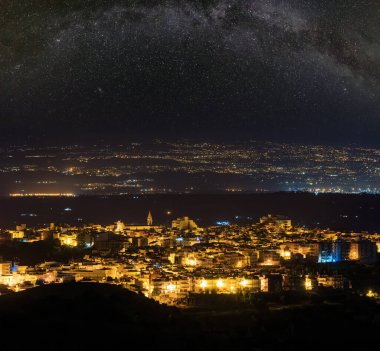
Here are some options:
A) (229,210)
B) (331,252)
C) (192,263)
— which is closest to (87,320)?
(192,263)

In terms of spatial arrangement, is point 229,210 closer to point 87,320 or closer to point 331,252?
point 331,252

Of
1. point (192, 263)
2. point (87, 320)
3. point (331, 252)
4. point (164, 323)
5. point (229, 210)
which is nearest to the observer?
point (87, 320)

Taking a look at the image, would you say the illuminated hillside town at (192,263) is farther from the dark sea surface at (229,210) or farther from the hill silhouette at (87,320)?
the dark sea surface at (229,210)

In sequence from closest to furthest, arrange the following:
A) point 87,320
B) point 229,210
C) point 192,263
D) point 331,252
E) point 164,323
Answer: point 87,320 → point 164,323 → point 192,263 → point 331,252 → point 229,210

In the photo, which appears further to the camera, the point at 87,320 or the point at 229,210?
the point at 229,210

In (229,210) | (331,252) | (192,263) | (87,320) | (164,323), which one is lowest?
(164,323)

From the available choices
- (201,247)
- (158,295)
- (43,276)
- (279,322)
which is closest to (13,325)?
(279,322)

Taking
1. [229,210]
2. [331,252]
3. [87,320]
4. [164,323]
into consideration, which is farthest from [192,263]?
[229,210]

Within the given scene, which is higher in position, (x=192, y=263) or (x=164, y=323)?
(x=192, y=263)

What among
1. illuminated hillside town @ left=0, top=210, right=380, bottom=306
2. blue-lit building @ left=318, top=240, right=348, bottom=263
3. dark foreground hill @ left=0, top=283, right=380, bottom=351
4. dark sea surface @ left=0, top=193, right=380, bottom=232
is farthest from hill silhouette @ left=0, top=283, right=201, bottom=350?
dark sea surface @ left=0, top=193, right=380, bottom=232

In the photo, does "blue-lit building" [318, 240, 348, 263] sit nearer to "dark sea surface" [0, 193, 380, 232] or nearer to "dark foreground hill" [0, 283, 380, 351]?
"dark foreground hill" [0, 283, 380, 351]
